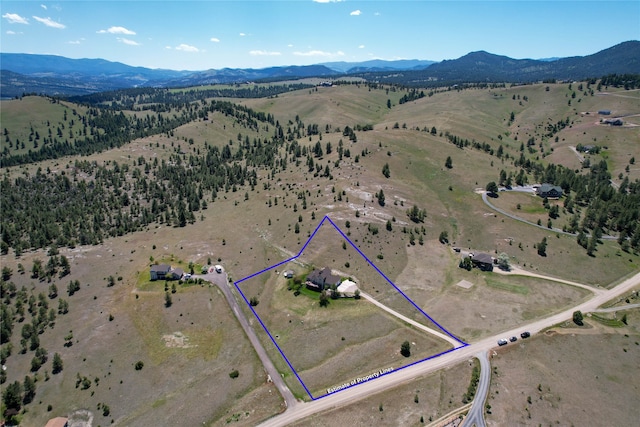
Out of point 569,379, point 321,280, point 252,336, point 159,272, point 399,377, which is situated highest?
point 321,280

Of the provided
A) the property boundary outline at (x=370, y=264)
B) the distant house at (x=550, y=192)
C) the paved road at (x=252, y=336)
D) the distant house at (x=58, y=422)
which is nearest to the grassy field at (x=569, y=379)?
the property boundary outline at (x=370, y=264)

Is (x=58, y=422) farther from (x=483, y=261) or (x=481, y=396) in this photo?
(x=483, y=261)

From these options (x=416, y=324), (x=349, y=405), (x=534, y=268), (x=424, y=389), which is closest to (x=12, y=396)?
(x=349, y=405)

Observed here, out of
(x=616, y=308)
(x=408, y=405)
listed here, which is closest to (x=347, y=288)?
(x=408, y=405)

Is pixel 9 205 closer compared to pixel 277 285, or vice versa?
pixel 277 285

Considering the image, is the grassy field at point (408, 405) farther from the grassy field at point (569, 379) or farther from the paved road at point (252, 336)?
the paved road at point (252, 336)

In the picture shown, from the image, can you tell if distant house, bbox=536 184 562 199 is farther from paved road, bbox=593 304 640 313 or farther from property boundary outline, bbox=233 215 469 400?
property boundary outline, bbox=233 215 469 400

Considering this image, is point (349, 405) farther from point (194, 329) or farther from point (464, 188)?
point (464, 188)
